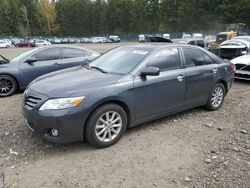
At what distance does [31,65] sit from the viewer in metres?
7.32

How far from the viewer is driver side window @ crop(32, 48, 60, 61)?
7520 mm

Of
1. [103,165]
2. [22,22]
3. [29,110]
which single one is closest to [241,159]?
[103,165]

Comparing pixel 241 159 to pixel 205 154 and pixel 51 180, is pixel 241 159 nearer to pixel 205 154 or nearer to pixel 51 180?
pixel 205 154

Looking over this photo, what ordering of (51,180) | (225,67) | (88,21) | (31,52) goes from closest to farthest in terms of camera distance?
(51,180), (225,67), (31,52), (88,21)

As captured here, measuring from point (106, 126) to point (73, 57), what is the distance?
14.8 ft

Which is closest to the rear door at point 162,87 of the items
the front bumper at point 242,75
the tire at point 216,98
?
the tire at point 216,98

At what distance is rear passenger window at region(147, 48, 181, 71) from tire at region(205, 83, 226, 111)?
1.29 meters

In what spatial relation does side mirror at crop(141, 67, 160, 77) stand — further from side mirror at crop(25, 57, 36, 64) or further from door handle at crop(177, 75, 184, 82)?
side mirror at crop(25, 57, 36, 64)

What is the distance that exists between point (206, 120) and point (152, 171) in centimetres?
226

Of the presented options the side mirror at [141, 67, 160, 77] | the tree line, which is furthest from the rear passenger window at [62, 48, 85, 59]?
the tree line

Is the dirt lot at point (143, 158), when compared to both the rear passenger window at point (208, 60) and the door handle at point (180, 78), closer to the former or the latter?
the door handle at point (180, 78)

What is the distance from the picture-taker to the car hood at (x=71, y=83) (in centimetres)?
376

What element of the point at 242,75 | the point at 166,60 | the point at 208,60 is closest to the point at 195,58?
the point at 208,60

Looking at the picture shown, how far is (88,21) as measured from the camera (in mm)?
81500
